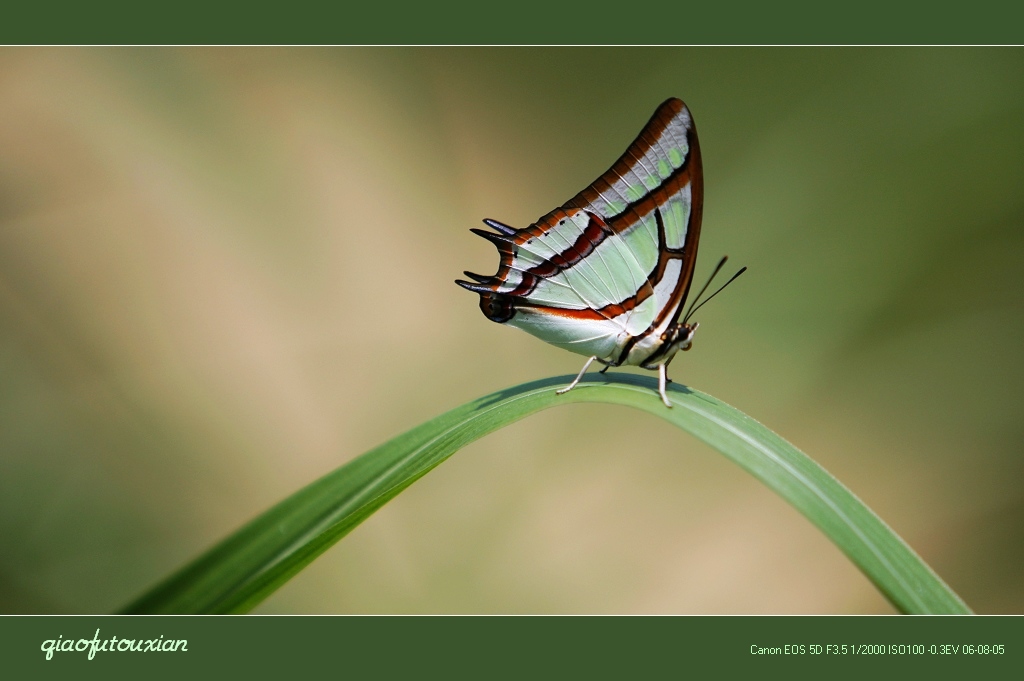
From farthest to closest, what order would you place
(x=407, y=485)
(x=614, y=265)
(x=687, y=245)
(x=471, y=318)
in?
1. (x=471, y=318)
2. (x=614, y=265)
3. (x=687, y=245)
4. (x=407, y=485)

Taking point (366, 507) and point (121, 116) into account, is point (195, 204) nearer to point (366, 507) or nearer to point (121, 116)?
point (121, 116)

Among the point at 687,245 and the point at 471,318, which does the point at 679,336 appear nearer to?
the point at 687,245

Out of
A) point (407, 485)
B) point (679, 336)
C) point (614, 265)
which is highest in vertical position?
point (614, 265)

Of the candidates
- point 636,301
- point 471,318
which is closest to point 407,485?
point 636,301

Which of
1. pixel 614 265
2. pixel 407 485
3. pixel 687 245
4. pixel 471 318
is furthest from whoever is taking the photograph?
pixel 471 318

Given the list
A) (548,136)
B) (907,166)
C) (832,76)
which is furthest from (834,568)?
(548,136)

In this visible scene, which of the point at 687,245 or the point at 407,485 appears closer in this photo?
the point at 407,485

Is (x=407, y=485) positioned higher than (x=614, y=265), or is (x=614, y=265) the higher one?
(x=614, y=265)

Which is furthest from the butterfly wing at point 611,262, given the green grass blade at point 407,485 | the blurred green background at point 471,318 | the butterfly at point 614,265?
the blurred green background at point 471,318
